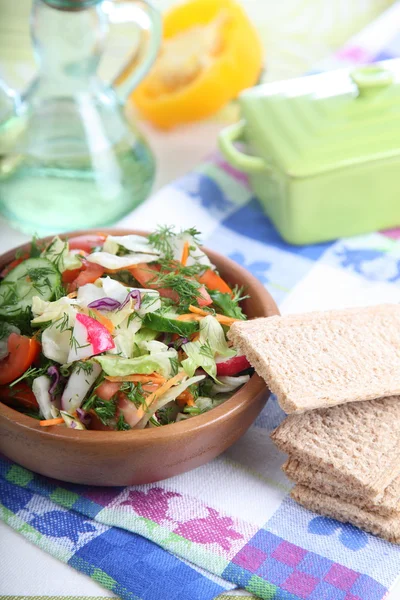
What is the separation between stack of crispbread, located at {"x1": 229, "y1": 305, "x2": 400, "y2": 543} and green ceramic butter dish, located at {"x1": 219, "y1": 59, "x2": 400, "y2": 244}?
0.60 meters

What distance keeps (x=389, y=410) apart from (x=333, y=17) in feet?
7.36

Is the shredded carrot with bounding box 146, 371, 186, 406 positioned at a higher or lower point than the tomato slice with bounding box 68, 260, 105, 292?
lower

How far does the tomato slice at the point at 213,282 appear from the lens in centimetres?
161

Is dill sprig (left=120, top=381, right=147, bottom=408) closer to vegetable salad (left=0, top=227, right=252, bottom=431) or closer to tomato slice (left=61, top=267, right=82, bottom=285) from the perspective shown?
vegetable salad (left=0, top=227, right=252, bottom=431)

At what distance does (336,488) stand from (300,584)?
0.17m

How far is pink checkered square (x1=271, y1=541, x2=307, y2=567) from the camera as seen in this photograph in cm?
131

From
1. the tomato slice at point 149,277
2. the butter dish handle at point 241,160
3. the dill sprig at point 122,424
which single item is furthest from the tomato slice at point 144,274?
the butter dish handle at point 241,160

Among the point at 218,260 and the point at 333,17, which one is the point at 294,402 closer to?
the point at 218,260

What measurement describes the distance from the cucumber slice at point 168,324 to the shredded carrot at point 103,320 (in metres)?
0.07

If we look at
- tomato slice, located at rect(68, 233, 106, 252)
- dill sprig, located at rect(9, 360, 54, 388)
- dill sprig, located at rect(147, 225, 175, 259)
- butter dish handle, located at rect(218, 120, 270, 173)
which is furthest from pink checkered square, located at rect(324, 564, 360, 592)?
butter dish handle, located at rect(218, 120, 270, 173)

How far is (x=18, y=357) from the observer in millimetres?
1418

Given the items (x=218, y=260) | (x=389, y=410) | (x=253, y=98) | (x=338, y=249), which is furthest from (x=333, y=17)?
(x=389, y=410)

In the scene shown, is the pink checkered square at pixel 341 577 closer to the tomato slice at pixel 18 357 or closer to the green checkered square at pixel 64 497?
the green checkered square at pixel 64 497

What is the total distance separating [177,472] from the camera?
1419 millimetres
